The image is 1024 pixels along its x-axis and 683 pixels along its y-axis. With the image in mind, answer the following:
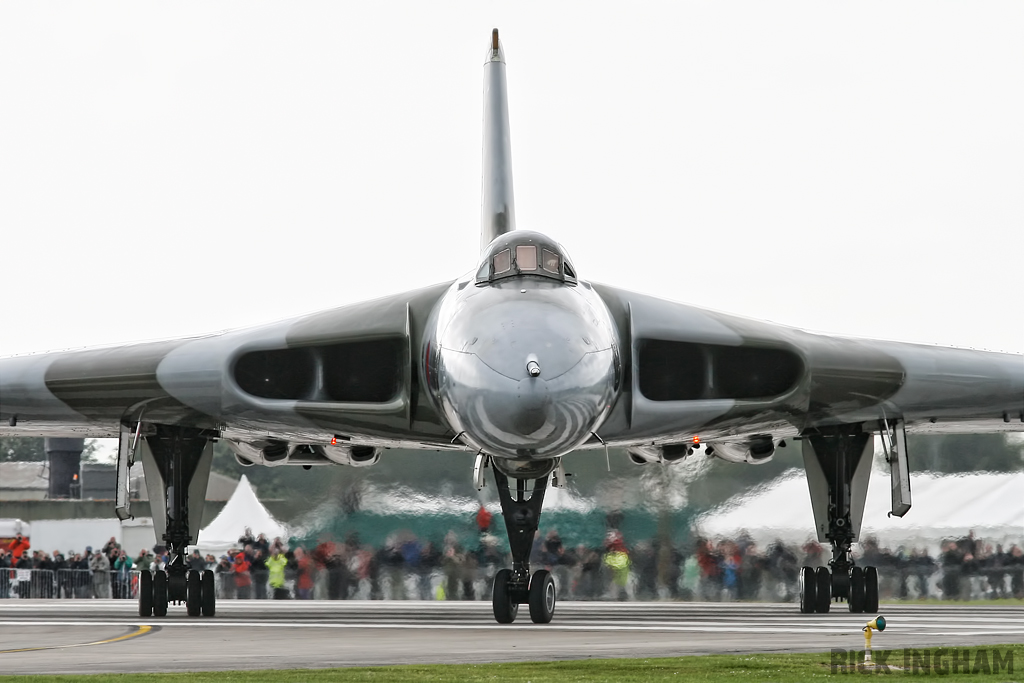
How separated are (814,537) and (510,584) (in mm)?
6053

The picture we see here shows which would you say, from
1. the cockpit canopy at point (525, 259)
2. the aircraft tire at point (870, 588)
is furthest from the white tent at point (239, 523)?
the cockpit canopy at point (525, 259)

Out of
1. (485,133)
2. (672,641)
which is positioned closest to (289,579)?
(485,133)

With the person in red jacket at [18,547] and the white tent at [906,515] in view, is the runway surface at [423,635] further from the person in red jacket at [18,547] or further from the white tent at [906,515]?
the person in red jacket at [18,547]

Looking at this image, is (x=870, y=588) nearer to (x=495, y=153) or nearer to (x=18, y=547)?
(x=495, y=153)

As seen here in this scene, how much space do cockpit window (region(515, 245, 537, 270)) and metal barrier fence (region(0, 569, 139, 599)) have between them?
14011 mm

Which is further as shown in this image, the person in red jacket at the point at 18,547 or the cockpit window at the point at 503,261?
the person in red jacket at the point at 18,547

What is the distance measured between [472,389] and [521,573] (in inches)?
142

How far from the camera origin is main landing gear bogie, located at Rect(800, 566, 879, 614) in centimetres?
1434

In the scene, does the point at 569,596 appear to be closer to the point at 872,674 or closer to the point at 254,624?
the point at 254,624

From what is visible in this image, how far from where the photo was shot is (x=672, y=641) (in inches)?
401

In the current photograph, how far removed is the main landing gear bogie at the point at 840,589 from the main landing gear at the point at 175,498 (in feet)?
21.3

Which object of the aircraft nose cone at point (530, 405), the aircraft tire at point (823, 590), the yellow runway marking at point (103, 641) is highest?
the aircraft nose cone at point (530, 405)

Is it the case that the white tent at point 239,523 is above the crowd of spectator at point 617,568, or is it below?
above

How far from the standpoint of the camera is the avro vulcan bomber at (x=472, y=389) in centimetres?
1088
